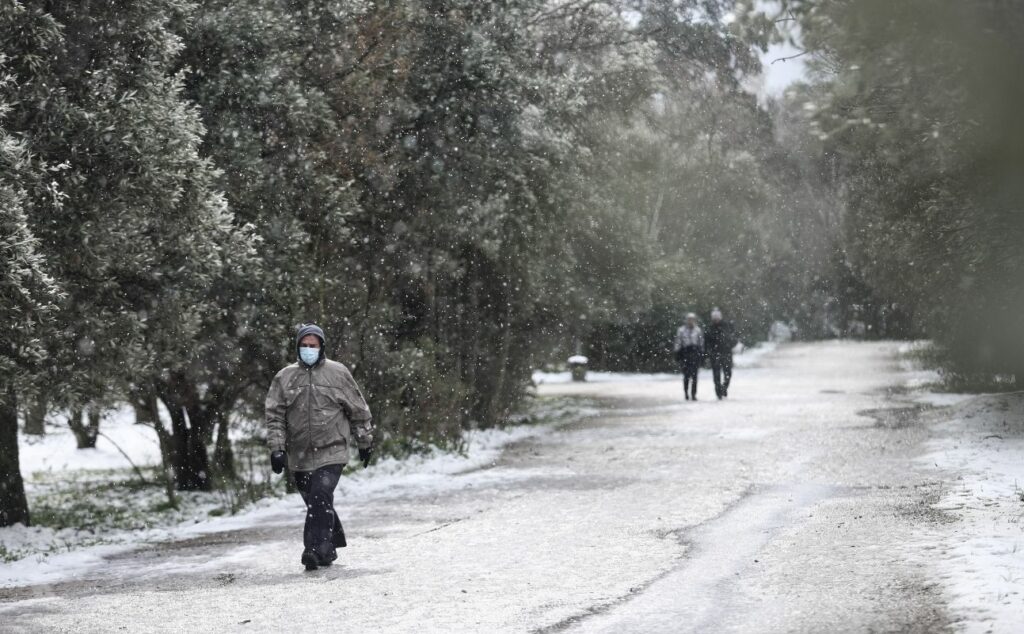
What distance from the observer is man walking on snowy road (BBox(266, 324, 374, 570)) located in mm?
9398

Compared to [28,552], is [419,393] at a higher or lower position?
higher

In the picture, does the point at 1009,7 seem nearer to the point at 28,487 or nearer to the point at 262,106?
the point at 262,106

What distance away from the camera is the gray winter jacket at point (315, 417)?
9.47 metres

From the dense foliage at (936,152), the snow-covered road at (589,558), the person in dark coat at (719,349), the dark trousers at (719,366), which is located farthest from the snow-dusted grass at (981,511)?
the person in dark coat at (719,349)

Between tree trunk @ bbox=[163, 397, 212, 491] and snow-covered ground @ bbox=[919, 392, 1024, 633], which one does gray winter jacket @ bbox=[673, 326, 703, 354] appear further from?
tree trunk @ bbox=[163, 397, 212, 491]

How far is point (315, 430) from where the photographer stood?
9461 millimetres

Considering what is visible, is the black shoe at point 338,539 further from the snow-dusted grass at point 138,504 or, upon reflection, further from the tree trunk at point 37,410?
the tree trunk at point 37,410

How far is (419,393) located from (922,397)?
1190cm

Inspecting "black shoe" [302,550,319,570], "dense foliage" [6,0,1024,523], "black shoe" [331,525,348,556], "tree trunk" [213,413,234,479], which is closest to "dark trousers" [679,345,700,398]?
"dense foliage" [6,0,1024,523]

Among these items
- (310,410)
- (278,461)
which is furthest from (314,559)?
(310,410)

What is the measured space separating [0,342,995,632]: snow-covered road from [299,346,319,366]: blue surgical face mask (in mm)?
1575

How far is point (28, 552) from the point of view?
→ 11.9m

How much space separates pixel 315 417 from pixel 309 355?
473 mm

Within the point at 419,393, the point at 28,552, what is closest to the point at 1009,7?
the point at 28,552
